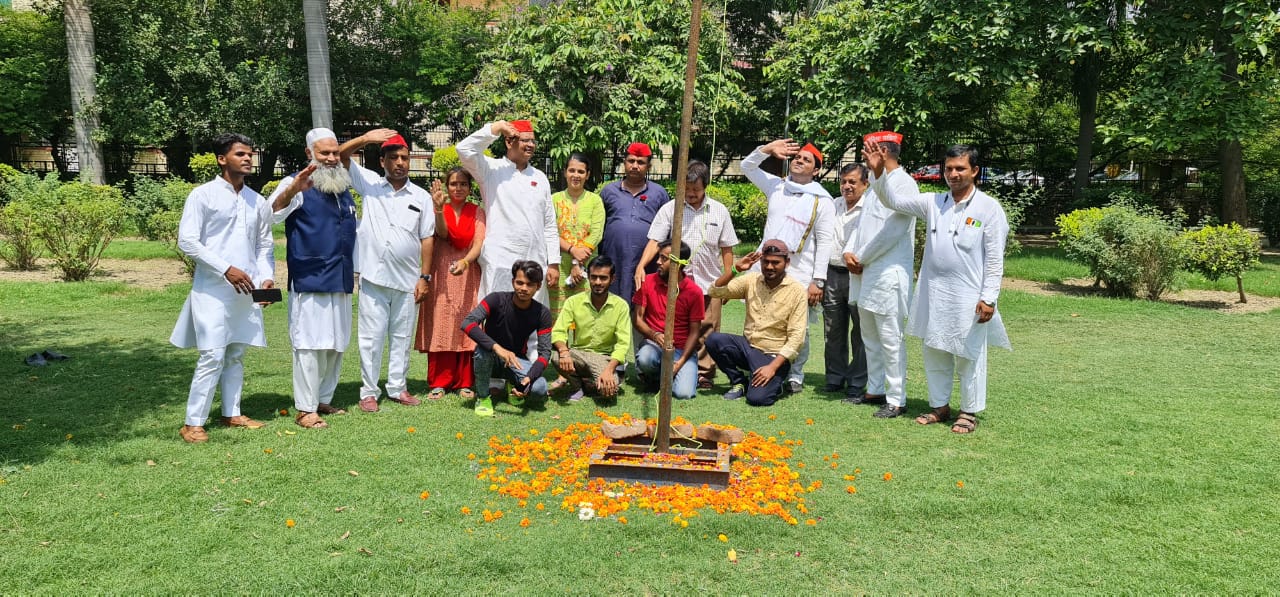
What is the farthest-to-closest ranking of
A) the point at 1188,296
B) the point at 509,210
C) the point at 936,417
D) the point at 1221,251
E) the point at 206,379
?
the point at 1188,296 < the point at 1221,251 < the point at 509,210 < the point at 936,417 < the point at 206,379

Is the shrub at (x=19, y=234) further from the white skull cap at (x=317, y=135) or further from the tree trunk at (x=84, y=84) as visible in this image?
the white skull cap at (x=317, y=135)

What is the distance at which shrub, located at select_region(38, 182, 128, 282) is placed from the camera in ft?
36.6

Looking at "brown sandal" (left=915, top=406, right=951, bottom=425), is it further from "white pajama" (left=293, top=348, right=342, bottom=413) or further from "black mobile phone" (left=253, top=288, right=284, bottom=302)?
"black mobile phone" (left=253, top=288, right=284, bottom=302)

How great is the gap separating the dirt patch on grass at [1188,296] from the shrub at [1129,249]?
0.96 feet

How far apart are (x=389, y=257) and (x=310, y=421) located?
118 centimetres

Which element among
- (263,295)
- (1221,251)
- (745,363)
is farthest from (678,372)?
(1221,251)

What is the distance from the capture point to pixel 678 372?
645 cm

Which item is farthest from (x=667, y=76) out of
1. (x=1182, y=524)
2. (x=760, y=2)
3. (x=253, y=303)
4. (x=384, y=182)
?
(x=1182, y=524)

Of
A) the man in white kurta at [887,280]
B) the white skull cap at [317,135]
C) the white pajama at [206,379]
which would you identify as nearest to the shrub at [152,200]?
the white skull cap at [317,135]

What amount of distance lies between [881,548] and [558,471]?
175 centimetres

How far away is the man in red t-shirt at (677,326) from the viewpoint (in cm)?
640

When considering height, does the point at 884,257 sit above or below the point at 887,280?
above

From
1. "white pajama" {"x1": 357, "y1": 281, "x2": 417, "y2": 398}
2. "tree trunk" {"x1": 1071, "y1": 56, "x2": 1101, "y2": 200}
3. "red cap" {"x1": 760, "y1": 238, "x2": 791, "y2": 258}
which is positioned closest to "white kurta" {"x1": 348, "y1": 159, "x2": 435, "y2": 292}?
"white pajama" {"x1": 357, "y1": 281, "x2": 417, "y2": 398}

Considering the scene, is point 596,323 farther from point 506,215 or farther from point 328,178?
point 328,178
